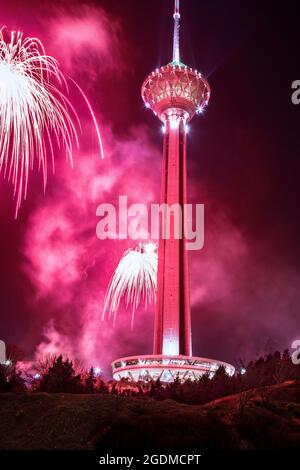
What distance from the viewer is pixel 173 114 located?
104 m

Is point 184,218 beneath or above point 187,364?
above

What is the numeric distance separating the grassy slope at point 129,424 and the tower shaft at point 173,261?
194 ft

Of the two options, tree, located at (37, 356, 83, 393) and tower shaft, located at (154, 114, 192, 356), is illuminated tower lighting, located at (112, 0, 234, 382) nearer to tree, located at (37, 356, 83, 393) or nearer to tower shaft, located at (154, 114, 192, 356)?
tower shaft, located at (154, 114, 192, 356)

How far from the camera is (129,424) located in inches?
896

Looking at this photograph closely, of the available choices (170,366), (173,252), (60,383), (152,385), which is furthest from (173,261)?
(60,383)

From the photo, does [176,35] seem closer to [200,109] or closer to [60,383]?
[200,109]

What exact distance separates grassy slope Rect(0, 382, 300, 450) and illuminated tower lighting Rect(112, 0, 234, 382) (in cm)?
Result: 4461

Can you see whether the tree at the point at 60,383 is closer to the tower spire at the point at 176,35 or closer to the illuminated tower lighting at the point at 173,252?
the illuminated tower lighting at the point at 173,252

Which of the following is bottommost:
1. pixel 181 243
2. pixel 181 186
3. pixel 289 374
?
pixel 289 374

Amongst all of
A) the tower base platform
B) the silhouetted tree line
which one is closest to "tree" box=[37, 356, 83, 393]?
the silhouetted tree line

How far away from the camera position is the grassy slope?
22.2m
